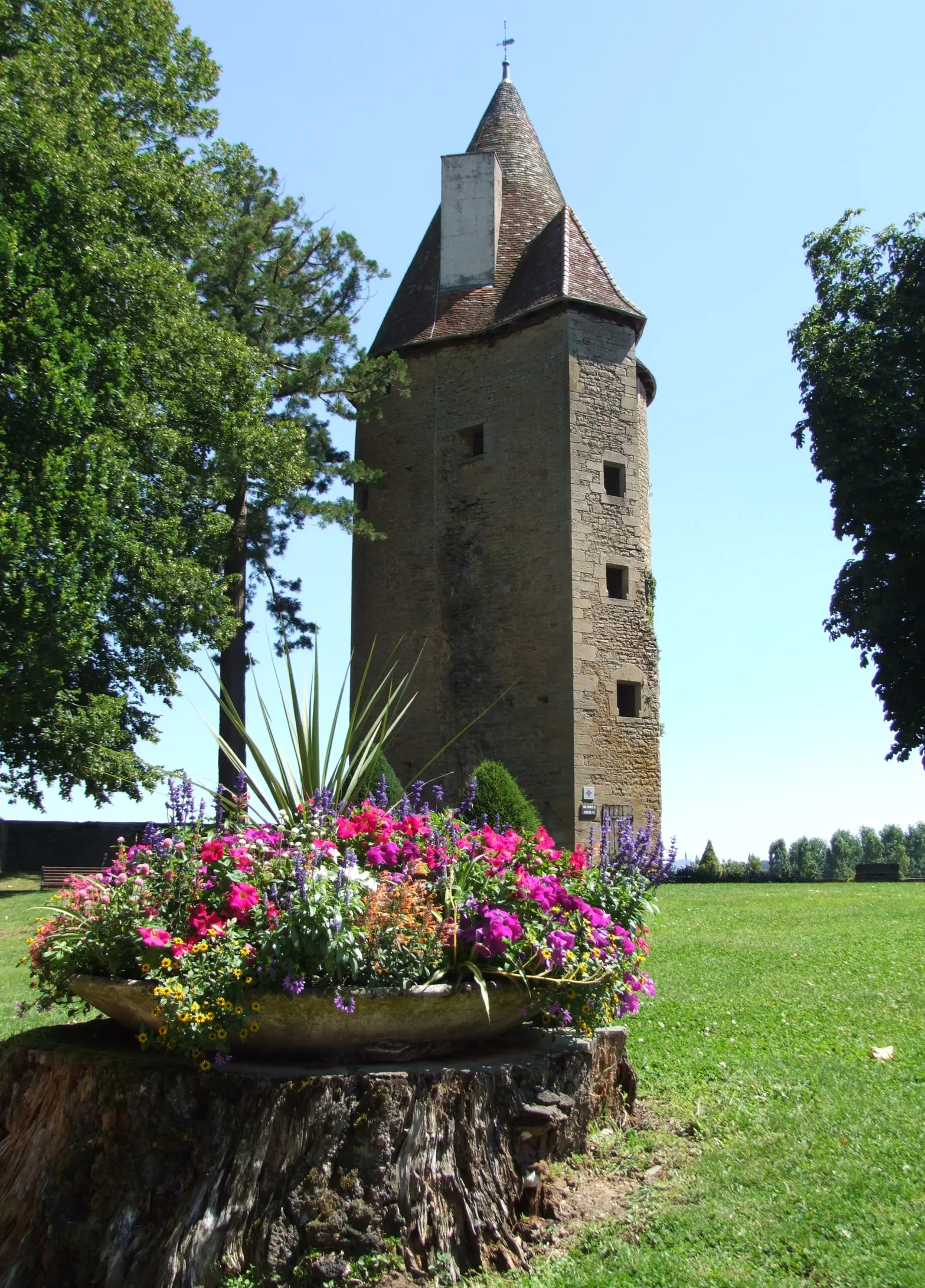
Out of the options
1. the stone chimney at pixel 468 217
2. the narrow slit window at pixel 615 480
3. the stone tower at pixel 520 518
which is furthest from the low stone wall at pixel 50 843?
the stone chimney at pixel 468 217

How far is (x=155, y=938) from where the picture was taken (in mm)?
4043

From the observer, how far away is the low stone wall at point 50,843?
23.6m

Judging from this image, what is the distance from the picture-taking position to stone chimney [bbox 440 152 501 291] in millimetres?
24203

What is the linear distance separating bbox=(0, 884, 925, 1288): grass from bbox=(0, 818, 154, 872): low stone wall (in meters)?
14.1

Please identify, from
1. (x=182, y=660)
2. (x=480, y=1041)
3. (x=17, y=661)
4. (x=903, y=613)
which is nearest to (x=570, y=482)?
(x=903, y=613)

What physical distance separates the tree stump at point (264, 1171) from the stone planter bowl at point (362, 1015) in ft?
0.32

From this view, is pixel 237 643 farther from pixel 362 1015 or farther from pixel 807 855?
pixel 807 855

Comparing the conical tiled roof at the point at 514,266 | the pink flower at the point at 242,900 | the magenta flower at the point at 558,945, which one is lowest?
the magenta flower at the point at 558,945

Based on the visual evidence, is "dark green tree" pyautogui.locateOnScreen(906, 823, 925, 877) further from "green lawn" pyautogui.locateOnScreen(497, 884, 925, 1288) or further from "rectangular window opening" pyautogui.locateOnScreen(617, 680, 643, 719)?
"green lawn" pyautogui.locateOnScreen(497, 884, 925, 1288)

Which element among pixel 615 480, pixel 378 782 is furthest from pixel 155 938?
pixel 615 480

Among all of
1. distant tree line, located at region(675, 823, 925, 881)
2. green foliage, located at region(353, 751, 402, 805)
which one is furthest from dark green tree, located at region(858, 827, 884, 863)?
green foliage, located at region(353, 751, 402, 805)

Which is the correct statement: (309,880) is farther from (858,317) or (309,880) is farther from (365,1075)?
(858,317)

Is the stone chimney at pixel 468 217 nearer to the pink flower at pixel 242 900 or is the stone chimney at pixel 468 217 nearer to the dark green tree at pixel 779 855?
the pink flower at pixel 242 900

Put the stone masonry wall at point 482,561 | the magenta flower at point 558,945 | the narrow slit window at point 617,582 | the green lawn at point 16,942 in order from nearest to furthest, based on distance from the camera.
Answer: the magenta flower at point 558,945 < the green lawn at point 16,942 < the stone masonry wall at point 482,561 < the narrow slit window at point 617,582
